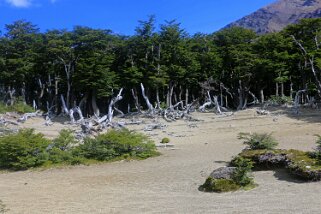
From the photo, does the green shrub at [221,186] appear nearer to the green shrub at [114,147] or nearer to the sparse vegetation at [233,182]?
the sparse vegetation at [233,182]

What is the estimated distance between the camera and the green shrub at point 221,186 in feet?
36.4

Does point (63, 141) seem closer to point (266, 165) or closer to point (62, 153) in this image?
point (62, 153)

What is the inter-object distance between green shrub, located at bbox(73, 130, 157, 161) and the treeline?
19271mm

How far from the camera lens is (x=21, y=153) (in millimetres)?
17438

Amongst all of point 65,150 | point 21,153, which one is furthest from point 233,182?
point 21,153

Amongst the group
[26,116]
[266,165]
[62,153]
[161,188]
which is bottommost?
[161,188]

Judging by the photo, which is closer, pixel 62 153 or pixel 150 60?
pixel 62 153

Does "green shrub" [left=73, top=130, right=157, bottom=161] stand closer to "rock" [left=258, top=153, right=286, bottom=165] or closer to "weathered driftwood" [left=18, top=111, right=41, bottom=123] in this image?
"rock" [left=258, top=153, right=286, bottom=165]

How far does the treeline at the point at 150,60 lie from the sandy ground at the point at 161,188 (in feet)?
62.3

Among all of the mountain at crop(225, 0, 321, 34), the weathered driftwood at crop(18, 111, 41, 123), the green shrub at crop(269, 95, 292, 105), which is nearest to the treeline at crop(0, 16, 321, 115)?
the green shrub at crop(269, 95, 292, 105)

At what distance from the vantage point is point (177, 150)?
20344 mm

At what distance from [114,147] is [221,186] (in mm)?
8307

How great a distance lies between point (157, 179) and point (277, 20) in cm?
13222

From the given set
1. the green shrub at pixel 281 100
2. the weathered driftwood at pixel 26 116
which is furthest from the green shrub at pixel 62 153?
the green shrub at pixel 281 100
